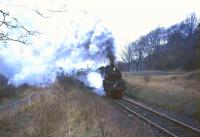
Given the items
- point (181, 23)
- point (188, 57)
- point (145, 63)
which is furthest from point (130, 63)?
point (188, 57)

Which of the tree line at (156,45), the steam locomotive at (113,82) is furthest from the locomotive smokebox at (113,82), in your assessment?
the tree line at (156,45)

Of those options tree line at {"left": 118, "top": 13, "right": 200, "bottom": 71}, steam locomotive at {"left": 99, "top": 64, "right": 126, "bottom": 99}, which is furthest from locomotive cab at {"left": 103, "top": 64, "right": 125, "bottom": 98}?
tree line at {"left": 118, "top": 13, "right": 200, "bottom": 71}

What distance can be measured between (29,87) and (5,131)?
1051 inches

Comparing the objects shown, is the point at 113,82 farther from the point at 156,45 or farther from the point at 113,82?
the point at 156,45

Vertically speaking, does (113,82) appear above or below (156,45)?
below

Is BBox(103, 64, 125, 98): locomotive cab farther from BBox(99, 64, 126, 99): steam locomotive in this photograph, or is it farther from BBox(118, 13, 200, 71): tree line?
BBox(118, 13, 200, 71): tree line

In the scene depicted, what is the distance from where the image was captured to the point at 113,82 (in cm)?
3042

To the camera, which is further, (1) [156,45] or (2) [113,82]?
(1) [156,45]

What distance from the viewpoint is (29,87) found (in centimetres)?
3684

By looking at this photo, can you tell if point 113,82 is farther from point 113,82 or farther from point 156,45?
point 156,45

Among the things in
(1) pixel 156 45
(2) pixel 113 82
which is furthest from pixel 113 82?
(1) pixel 156 45

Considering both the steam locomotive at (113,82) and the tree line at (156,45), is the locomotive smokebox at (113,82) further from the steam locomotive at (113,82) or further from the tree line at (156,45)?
the tree line at (156,45)

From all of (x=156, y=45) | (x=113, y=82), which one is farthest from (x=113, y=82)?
(x=156, y=45)

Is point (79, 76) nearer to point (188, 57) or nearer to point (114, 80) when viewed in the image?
point (114, 80)
